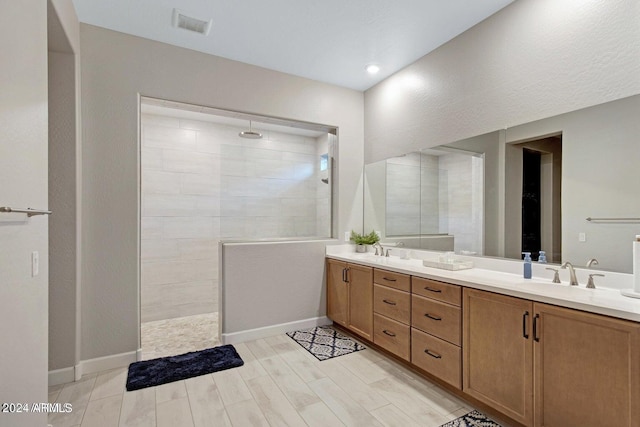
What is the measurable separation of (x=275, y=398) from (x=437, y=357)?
1.19 m

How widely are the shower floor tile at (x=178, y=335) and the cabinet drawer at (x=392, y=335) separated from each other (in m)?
1.61

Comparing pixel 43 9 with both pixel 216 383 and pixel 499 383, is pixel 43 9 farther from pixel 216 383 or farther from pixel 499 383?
pixel 499 383

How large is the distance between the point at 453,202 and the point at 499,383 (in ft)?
5.08

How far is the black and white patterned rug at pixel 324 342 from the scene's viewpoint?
2912 mm

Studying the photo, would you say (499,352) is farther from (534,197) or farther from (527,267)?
(534,197)

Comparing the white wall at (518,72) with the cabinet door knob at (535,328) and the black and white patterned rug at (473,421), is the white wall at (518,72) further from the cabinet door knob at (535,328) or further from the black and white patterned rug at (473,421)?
the black and white patterned rug at (473,421)

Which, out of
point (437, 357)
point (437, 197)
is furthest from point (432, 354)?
point (437, 197)

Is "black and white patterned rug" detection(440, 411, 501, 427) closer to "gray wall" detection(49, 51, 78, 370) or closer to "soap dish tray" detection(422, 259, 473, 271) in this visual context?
"soap dish tray" detection(422, 259, 473, 271)

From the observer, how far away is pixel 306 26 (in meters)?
2.65

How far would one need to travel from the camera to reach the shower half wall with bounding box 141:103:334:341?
12.0 ft

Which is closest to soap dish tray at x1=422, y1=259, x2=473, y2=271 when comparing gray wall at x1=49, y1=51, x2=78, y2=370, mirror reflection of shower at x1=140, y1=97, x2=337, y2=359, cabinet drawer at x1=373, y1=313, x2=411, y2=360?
Answer: cabinet drawer at x1=373, y1=313, x2=411, y2=360

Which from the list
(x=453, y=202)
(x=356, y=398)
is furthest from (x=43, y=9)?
(x=453, y=202)

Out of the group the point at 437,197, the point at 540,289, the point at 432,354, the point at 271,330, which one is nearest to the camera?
the point at 540,289

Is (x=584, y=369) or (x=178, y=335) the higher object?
(x=584, y=369)
